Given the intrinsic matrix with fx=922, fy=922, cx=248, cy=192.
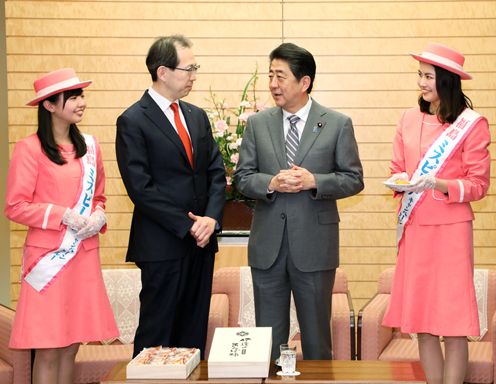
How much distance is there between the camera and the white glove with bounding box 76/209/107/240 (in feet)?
13.0

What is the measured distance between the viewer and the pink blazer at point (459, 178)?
3.91 m

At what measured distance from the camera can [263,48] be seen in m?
6.16

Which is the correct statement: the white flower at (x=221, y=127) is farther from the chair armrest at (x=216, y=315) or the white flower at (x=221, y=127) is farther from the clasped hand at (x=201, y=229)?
the clasped hand at (x=201, y=229)

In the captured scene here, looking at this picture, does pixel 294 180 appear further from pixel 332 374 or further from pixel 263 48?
pixel 263 48

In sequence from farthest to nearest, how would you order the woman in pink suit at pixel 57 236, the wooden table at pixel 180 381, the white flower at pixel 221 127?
the white flower at pixel 221 127 < the woman in pink suit at pixel 57 236 < the wooden table at pixel 180 381

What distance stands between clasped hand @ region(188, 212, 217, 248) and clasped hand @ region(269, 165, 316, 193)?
328 millimetres

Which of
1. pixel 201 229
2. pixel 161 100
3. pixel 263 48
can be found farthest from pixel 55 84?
pixel 263 48

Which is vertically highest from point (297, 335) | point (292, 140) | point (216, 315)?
point (292, 140)

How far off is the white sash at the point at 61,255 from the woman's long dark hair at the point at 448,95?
156 cm

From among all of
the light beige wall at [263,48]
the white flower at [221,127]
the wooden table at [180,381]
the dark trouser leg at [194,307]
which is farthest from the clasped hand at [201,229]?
the light beige wall at [263,48]

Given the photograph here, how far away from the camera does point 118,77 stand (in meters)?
6.18

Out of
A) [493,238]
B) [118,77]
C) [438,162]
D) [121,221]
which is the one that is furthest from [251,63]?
[438,162]

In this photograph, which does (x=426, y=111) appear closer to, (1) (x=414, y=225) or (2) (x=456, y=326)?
(1) (x=414, y=225)

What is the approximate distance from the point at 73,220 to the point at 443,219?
1.59 m
